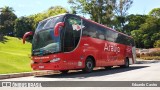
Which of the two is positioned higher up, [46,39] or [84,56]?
[46,39]

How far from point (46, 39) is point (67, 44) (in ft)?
3.89

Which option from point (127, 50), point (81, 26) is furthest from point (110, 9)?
point (81, 26)

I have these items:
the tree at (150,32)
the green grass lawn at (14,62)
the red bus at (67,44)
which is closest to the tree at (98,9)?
the green grass lawn at (14,62)

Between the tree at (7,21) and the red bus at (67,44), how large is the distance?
237 ft

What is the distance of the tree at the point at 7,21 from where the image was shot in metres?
90.1

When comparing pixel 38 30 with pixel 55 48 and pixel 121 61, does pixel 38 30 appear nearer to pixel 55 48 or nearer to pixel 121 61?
pixel 55 48

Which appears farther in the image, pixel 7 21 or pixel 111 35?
pixel 7 21

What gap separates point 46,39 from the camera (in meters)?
16.5

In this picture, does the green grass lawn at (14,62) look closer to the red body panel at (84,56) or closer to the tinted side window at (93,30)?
the red body panel at (84,56)

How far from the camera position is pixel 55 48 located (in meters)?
16.0

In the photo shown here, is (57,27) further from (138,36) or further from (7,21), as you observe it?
(7,21)

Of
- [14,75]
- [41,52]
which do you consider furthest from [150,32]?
[14,75]

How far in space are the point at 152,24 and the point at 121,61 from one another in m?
67.8

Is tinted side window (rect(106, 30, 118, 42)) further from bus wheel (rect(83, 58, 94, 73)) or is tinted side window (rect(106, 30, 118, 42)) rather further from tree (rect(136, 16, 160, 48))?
tree (rect(136, 16, 160, 48))
